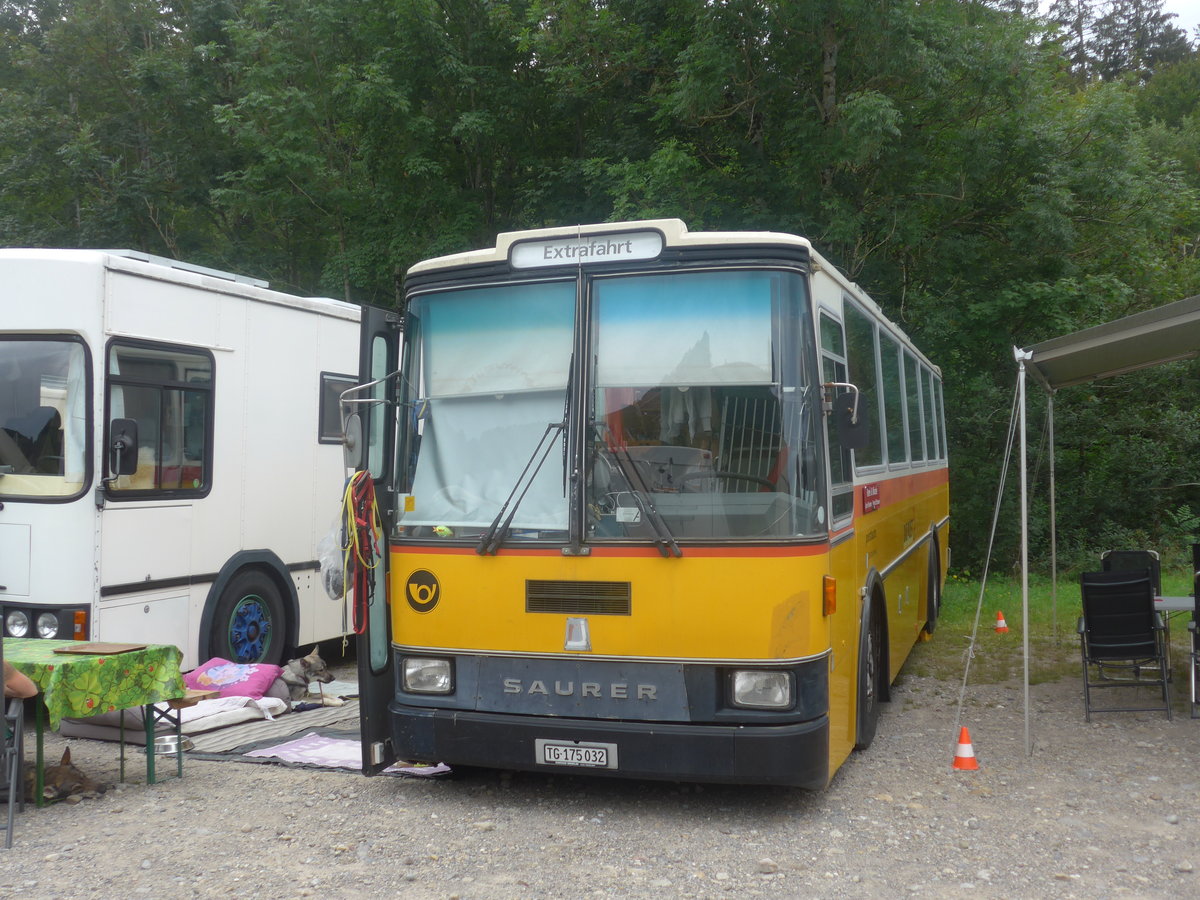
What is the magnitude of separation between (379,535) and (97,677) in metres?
1.58

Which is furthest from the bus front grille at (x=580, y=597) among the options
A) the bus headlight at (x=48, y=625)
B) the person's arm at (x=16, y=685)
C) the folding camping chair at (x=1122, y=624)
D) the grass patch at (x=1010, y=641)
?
the folding camping chair at (x=1122, y=624)

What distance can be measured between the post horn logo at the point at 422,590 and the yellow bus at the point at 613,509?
1 centimetres

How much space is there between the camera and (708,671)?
5391 mm

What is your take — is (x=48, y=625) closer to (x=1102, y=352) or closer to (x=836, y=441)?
(x=836, y=441)

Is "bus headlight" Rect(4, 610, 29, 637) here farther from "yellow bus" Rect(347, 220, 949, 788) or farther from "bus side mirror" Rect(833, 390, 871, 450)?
"bus side mirror" Rect(833, 390, 871, 450)

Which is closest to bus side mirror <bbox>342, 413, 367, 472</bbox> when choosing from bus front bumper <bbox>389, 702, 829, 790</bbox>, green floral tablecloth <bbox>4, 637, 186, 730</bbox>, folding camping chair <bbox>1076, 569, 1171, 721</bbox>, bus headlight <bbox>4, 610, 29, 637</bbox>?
bus front bumper <bbox>389, 702, 829, 790</bbox>

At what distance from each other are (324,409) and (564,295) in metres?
4.82

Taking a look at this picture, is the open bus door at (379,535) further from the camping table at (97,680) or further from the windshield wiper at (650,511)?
the windshield wiper at (650,511)

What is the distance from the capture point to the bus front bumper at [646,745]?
530 centimetres

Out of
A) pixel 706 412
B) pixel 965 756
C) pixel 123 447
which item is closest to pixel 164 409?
pixel 123 447

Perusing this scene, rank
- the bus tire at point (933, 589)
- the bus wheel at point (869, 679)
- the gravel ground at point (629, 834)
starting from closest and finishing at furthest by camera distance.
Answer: the gravel ground at point (629, 834) → the bus wheel at point (869, 679) → the bus tire at point (933, 589)

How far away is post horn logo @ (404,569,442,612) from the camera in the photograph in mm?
5766

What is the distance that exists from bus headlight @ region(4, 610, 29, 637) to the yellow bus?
2834 millimetres

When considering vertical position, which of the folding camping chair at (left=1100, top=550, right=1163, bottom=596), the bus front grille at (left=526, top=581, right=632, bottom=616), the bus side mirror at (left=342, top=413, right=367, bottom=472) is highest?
the bus side mirror at (left=342, top=413, right=367, bottom=472)
